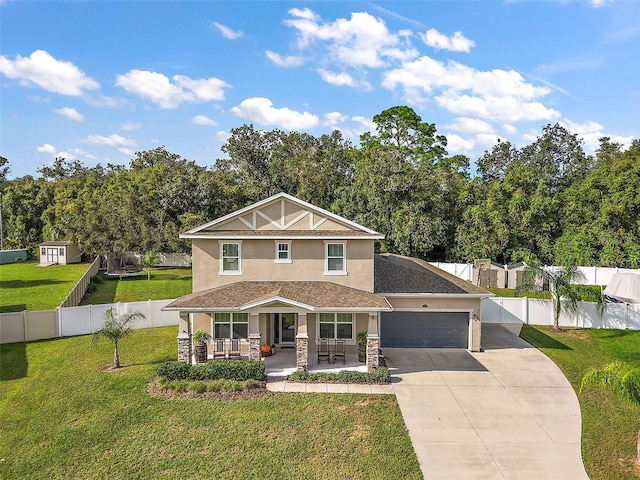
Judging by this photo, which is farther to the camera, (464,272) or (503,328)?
(464,272)

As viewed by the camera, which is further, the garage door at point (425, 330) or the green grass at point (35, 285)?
the green grass at point (35, 285)

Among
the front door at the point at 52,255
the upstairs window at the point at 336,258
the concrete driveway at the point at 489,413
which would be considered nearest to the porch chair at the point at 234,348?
the upstairs window at the point at 336,258

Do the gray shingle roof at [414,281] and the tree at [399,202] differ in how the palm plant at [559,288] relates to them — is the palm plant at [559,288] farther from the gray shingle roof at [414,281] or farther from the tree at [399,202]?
the tree at [399,202]

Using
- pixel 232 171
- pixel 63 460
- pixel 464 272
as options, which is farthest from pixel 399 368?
pixel 232 171

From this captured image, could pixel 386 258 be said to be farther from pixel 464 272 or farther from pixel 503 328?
pixel 464 272

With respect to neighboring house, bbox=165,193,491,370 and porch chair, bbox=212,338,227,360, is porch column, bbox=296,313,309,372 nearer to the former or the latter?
neighboring house, bbox=165,193,491,370

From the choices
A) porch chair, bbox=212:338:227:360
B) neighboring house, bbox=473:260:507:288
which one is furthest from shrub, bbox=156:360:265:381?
neighboring house, bbox=473:260:507:288

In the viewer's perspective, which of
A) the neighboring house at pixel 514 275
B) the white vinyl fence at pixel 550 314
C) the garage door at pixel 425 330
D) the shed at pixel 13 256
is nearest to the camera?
the garage door at pixel 425 330

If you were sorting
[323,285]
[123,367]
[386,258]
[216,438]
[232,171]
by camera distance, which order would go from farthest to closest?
[232,171], [386,258], [323,285], [123,367], [216,438]
